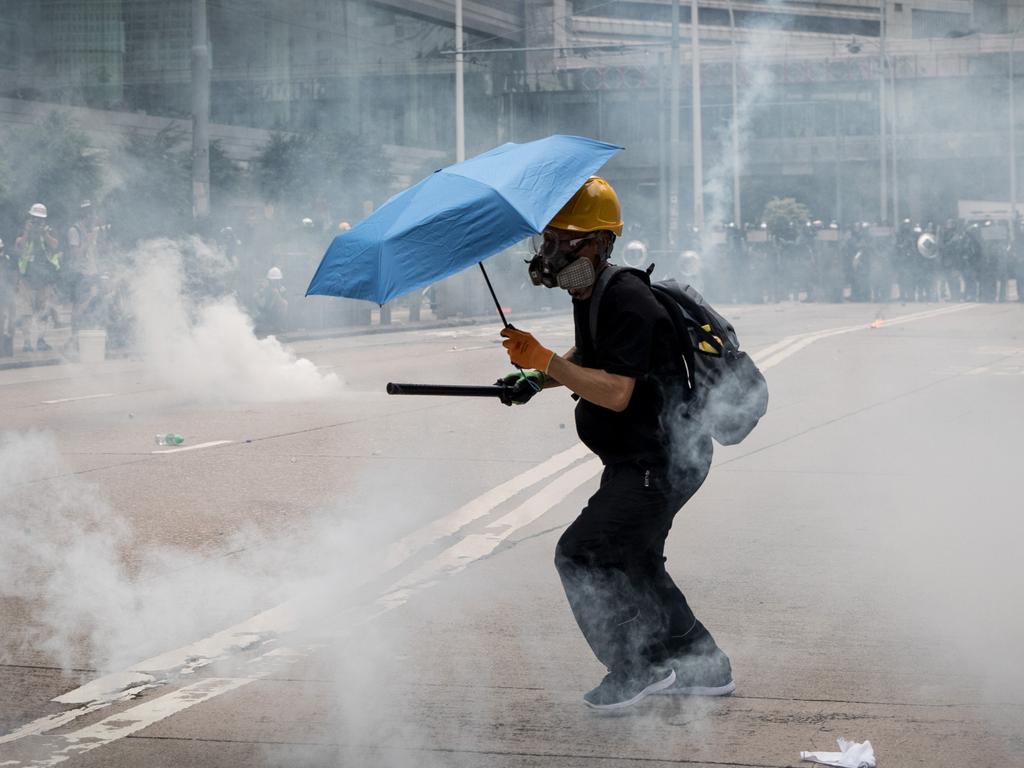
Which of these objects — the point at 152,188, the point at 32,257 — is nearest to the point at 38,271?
the point at 32,257

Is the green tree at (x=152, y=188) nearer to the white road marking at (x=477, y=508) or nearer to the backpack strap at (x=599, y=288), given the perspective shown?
the white road marking at (x=477, y=508)

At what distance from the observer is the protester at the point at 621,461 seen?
3.64 meters

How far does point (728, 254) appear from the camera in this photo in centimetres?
3509

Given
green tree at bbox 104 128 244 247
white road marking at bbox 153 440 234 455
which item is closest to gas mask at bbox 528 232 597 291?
white road marking at bbox 153 440 234 455

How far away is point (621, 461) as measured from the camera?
3.90 metres

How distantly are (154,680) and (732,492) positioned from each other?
13.0 ft

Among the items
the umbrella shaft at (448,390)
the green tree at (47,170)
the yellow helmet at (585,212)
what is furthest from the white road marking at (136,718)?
the green tree at (47,170)

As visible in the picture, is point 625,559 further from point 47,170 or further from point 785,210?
point 785,210

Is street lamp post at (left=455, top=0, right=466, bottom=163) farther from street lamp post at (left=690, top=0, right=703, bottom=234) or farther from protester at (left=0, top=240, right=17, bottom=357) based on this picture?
protester at (left=0, top=240, right=17, bottom=357)

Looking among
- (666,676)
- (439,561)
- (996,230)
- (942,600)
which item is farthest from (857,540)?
(996,230)

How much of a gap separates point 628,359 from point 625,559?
551 mm

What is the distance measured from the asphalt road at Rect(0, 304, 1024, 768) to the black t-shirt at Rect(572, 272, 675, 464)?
2.25ft

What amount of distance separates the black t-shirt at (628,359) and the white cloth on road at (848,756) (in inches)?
31.0

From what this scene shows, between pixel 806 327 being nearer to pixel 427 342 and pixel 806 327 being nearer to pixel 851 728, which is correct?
pixel 427 342
